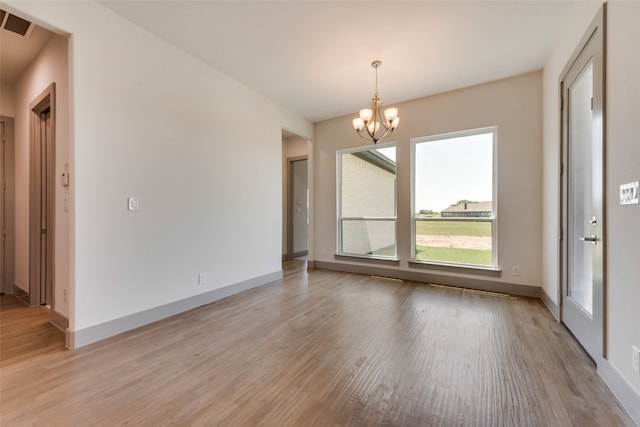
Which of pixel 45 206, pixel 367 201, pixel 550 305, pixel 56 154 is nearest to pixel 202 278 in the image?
pixel 56 154

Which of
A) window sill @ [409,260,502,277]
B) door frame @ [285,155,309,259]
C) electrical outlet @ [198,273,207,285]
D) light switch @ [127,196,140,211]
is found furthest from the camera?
door frame @ [285,155,309,259]

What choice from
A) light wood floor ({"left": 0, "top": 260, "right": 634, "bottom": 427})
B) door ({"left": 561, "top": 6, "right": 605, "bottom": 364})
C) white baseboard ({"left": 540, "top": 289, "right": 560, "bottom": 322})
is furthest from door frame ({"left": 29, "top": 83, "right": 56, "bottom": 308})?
white baseboard ({"left": 540, "top": 289, "right": 560, "bottom": 322})

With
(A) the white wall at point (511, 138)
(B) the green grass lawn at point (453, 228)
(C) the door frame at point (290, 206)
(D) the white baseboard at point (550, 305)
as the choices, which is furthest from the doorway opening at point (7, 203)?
(D) the white baseboard at point (550, 305)

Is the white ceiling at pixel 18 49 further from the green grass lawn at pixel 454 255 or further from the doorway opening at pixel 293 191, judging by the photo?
the green grass lawn at pixel 454 255

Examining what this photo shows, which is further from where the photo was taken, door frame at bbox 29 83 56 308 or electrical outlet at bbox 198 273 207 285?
electrical outlet at bbox 198 273 207 285

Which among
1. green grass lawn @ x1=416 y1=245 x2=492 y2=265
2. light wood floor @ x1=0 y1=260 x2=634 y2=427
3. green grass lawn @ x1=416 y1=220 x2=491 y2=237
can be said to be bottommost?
light wood floor @ x1=0 y1=260 x2=634 y2=427

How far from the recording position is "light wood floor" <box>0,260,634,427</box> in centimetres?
143

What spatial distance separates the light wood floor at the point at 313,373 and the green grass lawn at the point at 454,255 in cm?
101

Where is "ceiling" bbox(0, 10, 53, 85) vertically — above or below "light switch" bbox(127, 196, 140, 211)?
above

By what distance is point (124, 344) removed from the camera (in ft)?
7.26

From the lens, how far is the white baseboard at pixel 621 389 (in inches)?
55.5

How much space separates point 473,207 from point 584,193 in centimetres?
165

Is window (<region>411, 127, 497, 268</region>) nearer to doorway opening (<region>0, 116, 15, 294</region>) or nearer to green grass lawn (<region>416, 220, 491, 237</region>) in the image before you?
green grass lawn (<region>416, 220, 491, 237</region>)

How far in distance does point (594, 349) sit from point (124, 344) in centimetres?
375
